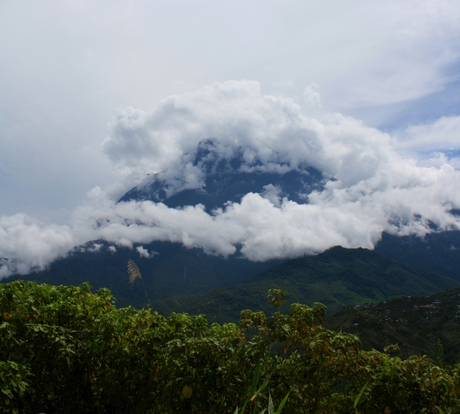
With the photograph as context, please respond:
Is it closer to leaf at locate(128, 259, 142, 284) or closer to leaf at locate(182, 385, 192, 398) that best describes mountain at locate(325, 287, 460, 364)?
leaf at locate(128, 259, 142, 284)

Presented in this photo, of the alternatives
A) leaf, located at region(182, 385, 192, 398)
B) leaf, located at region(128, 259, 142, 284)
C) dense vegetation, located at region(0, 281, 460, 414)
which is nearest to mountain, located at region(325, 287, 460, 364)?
dense vegetation, located at region(0, 281, 460, 414)

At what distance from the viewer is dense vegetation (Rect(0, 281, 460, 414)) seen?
26.3 feet

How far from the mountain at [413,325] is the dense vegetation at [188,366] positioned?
107 metres

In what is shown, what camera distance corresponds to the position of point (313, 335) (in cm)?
879

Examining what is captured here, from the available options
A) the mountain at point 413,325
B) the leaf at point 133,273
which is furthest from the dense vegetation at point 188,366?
the mountain at point 413,325

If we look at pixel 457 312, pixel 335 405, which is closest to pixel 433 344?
pixel 457 312

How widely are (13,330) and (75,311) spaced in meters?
2.03

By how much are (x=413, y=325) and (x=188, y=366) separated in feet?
577

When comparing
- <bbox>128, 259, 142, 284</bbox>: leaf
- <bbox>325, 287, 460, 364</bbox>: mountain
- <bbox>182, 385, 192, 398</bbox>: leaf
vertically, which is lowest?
<bbox>325, 287, 460, 364</bbox>: mountain

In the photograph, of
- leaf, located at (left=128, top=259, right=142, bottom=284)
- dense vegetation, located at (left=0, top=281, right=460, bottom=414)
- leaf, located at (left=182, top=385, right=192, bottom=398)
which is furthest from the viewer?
leaf, located at (left=128, top=259, right=142, bottom=284)

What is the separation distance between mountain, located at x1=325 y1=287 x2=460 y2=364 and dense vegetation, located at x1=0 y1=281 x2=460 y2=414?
107472 mm

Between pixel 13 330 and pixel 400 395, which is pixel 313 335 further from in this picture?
pixel 13 330

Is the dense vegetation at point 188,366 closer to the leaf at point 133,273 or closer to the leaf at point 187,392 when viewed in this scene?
the leaf at point 187,392

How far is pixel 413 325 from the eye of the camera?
159125 millimetres
